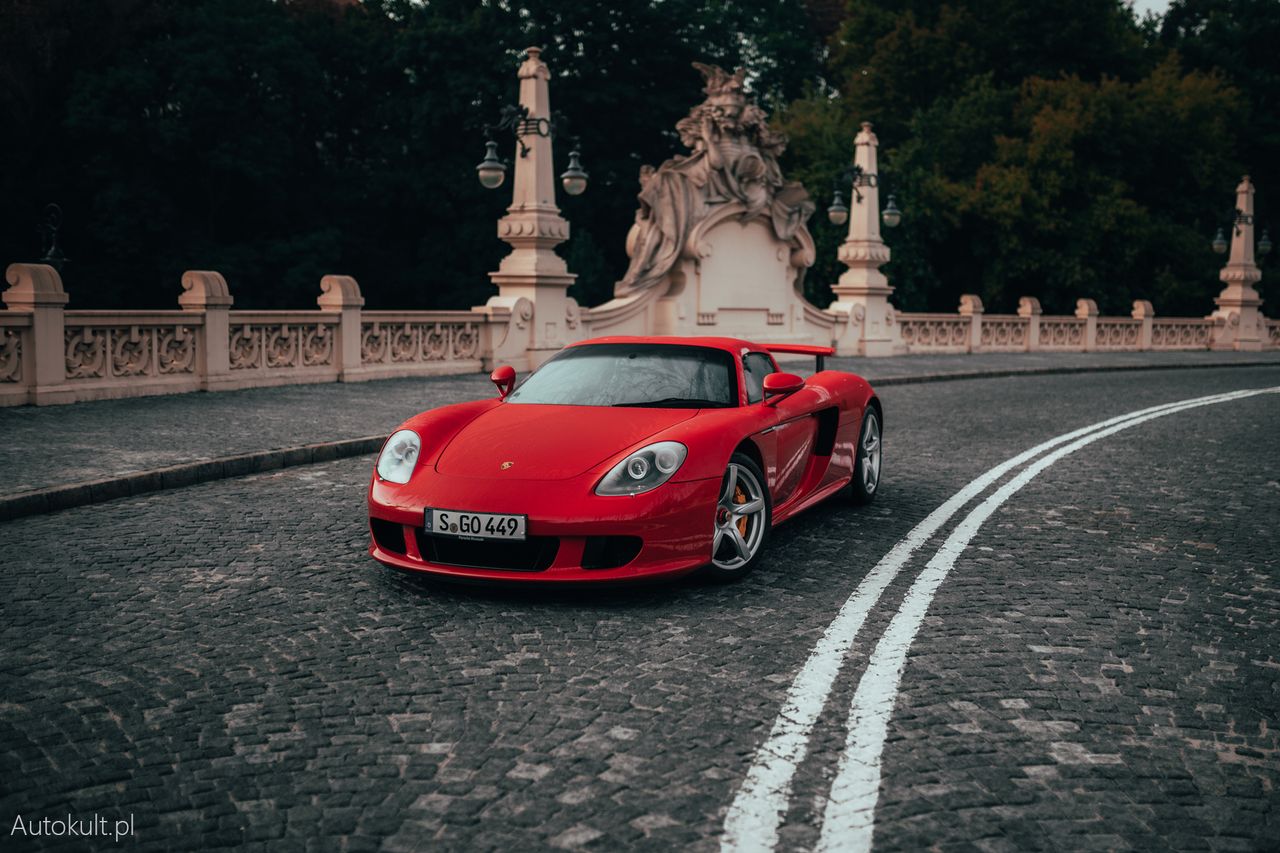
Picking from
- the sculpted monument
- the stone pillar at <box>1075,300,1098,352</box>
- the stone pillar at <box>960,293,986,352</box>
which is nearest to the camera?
the sculpted monument

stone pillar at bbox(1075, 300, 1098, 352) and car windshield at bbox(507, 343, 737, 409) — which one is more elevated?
stone pillar at bbox(1075, 300, 1098, 352)

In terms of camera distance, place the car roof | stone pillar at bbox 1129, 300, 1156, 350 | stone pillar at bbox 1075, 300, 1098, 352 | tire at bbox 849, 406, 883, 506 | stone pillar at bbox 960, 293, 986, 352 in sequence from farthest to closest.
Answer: stone pillar at bbox 1129, 300, 1156, 350 < stone pillar at bbox 1075, 300, 1098, 352 < stone pillar at bbox 960, 293, 986, 352 < tire at bbox 849, 406, 883, 506 < the car roof

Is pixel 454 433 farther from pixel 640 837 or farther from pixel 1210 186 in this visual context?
pixel 1210 186

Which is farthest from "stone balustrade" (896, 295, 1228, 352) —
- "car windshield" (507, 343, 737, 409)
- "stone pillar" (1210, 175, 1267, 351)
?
"car windshield" (507, 343, 737, 409)

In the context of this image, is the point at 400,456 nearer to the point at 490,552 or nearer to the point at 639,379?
the point at 490,552

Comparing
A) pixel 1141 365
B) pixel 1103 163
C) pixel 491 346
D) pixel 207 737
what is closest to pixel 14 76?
pixel 491 346

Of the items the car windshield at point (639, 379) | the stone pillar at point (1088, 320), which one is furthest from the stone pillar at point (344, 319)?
the stone pillar at point (1088, 320)

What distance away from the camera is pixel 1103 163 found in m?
44.2

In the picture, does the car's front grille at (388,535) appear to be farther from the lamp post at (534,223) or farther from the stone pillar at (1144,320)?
the stone pillar at (1144,320)

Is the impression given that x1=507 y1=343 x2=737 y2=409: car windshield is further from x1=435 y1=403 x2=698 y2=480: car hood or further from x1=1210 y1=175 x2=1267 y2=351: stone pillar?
x1=1210 y1=175 x2=1267 y2=351: stone pillar

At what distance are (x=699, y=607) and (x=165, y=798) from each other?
105 inches

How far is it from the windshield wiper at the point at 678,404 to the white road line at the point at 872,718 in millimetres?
1389

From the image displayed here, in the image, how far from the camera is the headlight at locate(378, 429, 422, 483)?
595cm

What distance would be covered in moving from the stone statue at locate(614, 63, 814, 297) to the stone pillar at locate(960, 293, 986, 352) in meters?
8.00
